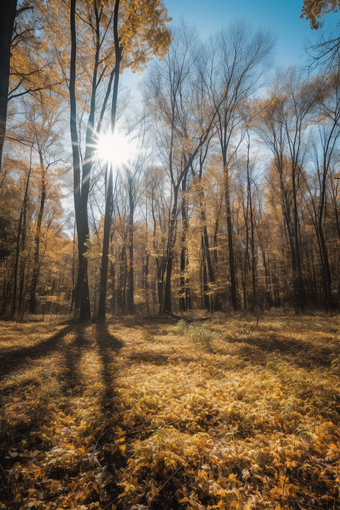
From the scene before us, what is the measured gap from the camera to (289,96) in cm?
1359

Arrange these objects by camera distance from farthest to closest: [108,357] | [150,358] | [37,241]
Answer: [37,241]
[108,357]
[150,358]

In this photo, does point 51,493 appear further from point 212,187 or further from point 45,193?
point 45,193

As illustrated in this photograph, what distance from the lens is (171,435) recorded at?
7.09ft

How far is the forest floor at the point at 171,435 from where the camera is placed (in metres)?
1.64

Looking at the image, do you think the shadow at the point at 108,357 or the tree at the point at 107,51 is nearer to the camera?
the shadow at the point at 108,357

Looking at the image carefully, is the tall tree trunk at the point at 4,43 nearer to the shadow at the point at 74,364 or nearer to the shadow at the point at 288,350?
the shadow at the point at 74,364

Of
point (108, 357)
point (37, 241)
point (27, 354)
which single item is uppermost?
point (37, 241)

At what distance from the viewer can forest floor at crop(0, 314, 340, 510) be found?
1.64 m

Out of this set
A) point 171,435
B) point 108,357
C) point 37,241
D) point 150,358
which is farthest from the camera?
point 37,241

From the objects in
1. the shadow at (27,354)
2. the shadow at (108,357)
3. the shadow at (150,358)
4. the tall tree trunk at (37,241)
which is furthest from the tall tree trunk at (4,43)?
the tall tree trunk at (37,241)

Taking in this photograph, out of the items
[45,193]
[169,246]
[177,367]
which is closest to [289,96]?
[169,246]

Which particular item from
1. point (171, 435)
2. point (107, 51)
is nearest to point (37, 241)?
point (107, 51)

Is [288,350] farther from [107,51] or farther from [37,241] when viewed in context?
[37,241]

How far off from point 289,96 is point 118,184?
14298 mm
